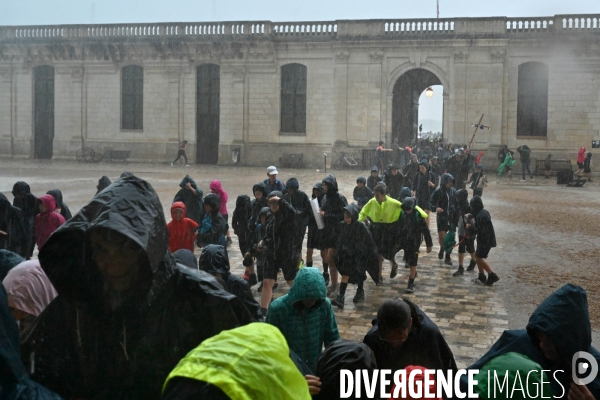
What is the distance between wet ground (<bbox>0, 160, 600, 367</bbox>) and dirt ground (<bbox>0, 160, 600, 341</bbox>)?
0.02 meters

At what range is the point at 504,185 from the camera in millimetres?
26328

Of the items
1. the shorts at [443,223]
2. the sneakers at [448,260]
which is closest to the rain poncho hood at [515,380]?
the sneakers at [448,260]

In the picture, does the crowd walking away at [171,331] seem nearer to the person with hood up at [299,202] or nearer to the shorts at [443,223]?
the person with hood up at [299,202]

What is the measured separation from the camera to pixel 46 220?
29.9 ft

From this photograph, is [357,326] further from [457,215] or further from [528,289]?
[457,215]

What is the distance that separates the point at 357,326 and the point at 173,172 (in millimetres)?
23223

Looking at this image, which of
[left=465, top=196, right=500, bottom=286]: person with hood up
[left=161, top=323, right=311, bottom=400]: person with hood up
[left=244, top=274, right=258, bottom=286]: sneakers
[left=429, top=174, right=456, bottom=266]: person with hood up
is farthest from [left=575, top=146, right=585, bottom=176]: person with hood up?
[left=161, top=323, right=311, bottom=400]: person with hood up

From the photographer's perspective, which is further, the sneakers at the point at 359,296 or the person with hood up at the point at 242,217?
the person with hood up at the point at 242,217

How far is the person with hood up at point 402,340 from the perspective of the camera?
4.16 m

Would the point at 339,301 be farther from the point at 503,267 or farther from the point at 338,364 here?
the point at 338,364

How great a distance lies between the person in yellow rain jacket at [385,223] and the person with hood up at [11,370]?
8261mm

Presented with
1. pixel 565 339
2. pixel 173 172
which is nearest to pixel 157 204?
pixel 565 339

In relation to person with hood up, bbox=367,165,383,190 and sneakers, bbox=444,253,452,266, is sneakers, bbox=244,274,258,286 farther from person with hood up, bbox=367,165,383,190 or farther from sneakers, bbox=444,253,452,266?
person with hood up, bbox=367,165,383,190

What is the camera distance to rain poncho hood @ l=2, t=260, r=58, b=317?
3.77m
